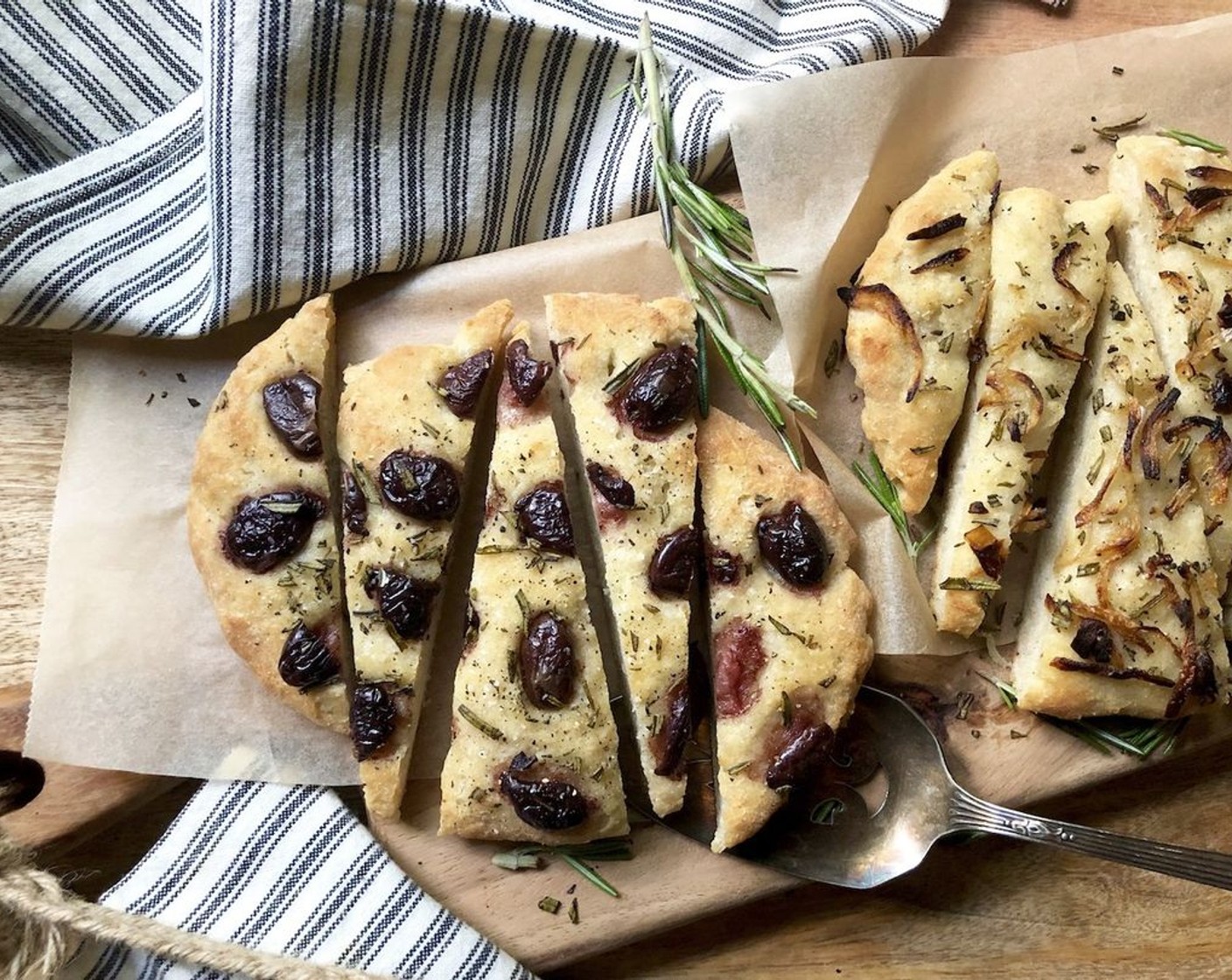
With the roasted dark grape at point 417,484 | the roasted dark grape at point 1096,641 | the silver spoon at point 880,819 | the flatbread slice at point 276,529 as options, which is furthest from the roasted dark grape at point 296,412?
the roasted dark grape at point 1096,641

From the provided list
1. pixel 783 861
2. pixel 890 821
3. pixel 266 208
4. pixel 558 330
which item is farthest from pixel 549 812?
pixel 266 208

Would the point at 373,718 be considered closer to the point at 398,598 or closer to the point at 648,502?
the point at 398,598

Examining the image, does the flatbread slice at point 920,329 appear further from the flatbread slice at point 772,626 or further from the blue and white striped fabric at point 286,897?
the blue and white striped fabric at point 286,897

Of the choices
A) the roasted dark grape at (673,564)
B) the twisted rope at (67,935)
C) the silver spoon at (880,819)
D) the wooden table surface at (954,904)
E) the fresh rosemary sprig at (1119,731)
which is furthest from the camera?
the wooden table surface at (954,904)

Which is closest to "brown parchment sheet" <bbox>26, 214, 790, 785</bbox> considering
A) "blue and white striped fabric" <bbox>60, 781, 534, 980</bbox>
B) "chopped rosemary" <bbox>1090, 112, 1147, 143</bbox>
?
"blue and white striped fabric" <bbox>60, 781, 534, 980</bbox>

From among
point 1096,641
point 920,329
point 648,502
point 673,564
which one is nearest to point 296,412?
point 648,502

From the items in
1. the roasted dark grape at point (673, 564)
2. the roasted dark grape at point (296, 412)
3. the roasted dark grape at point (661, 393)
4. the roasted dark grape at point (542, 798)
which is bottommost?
the roasted dark grape at point (542, 798)

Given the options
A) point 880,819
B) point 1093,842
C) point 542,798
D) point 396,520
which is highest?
point 396,520
